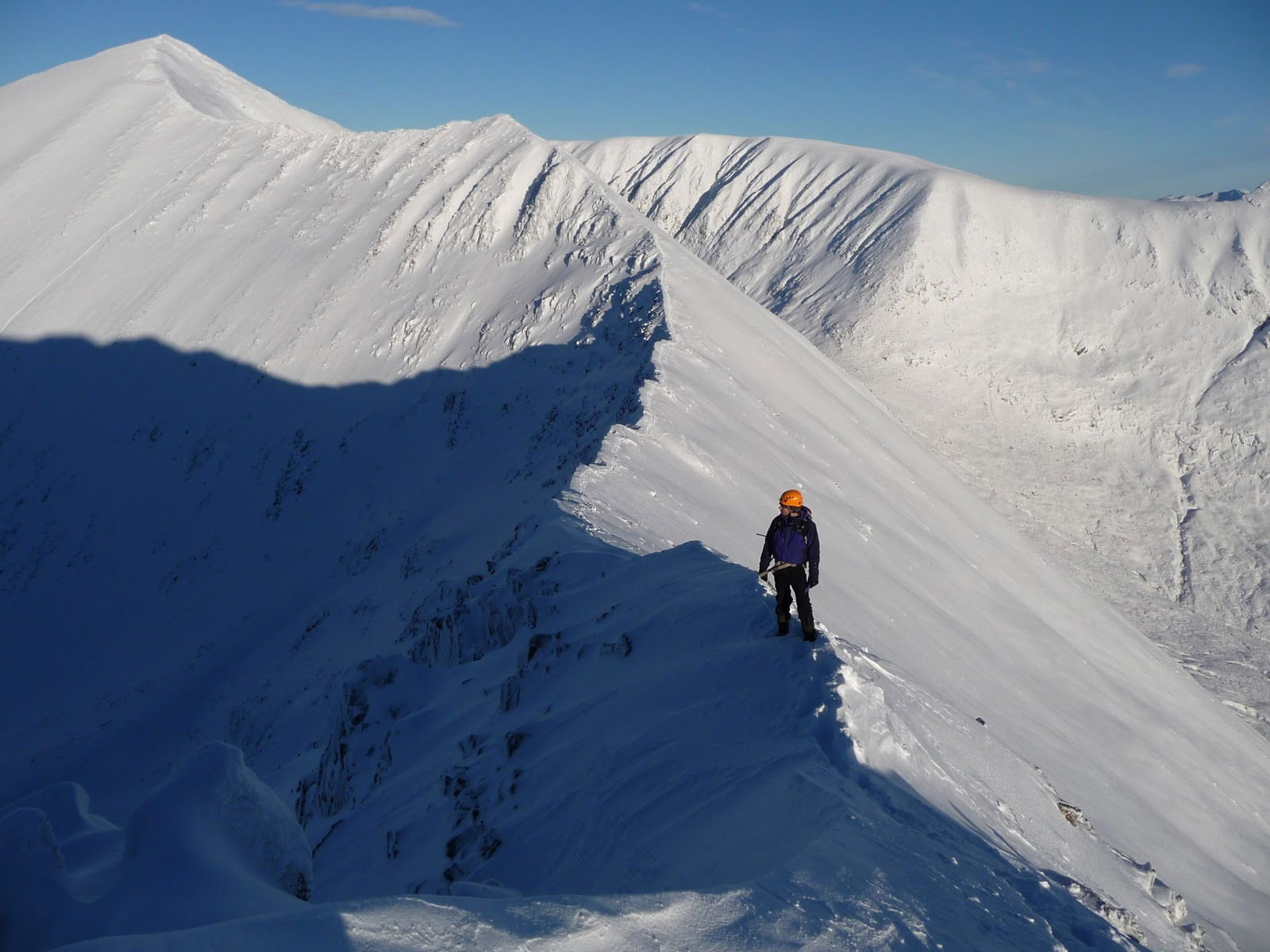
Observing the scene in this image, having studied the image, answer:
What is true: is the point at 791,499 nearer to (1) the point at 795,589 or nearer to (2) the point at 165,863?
(1) the point at 795,589

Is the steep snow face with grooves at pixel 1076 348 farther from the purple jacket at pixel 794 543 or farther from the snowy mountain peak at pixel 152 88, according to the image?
the snowy mountain peak at pixel 152 88

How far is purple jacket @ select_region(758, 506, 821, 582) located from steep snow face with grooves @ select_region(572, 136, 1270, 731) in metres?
35.5

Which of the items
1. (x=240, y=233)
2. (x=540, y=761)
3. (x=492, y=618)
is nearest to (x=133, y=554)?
(x=240, y=233)

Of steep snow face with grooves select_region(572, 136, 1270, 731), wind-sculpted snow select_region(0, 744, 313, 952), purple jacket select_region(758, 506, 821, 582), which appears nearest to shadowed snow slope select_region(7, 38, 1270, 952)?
wind-sculpted snow select_region(0, 744, 313, 952)

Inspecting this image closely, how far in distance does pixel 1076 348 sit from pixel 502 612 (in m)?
61.3

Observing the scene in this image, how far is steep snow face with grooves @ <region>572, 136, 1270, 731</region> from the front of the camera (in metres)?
47.6

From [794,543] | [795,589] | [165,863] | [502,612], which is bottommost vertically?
[165,863]

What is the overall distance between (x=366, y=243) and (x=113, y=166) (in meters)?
29.2

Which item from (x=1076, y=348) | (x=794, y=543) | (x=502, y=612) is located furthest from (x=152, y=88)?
(x=794, y=543)

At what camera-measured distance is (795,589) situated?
415 inches

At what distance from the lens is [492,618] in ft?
52.6

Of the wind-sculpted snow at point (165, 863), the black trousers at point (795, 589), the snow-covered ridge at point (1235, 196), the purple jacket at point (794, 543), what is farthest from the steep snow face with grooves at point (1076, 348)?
the wind-sculpted snow at point (165, 863)

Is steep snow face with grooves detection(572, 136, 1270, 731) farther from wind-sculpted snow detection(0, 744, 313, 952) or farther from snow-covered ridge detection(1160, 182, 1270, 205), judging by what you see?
wind-sculpted snow detection(0, 744, 313, 952)

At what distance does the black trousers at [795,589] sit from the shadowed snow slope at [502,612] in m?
0.47
